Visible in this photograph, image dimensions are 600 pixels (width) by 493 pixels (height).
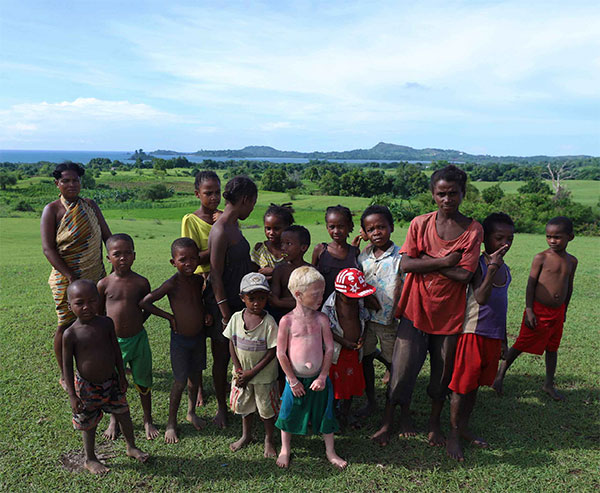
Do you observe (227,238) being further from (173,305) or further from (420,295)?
(420,295)

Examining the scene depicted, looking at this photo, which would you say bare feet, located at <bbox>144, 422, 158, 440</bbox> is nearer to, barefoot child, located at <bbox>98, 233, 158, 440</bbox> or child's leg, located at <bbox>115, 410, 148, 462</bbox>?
barefoot child, located at <bbox>98, 233, 158, 440</bbox>

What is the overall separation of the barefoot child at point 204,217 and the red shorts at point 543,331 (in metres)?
3.23

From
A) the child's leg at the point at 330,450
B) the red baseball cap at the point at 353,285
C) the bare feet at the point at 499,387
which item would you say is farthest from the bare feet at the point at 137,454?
the bare feet at the point at 499,387

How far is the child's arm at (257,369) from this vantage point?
3357 mm

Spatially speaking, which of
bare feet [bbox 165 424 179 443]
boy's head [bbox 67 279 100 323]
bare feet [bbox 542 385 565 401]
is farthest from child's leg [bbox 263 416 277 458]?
bare feet [bbox 542 385 565 401]

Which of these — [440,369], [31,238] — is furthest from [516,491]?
[31,238]

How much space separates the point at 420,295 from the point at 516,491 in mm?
1498

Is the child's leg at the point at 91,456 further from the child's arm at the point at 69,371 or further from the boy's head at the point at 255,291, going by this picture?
the boy's head at the point at 255,291

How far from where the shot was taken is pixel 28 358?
5027 millimetres

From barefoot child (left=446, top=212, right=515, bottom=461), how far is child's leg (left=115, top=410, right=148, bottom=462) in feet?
7.88

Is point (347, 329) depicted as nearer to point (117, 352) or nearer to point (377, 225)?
point (377, 225)

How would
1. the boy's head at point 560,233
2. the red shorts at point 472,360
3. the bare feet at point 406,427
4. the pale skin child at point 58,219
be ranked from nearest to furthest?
the red shorts at point 472,360
the bare feet at point 406,427
the pale skin child at point 58,219
the boy's head at point 560,233

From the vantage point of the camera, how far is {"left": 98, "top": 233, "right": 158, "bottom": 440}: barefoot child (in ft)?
11.9

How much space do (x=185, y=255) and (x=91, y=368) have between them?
1074mm
